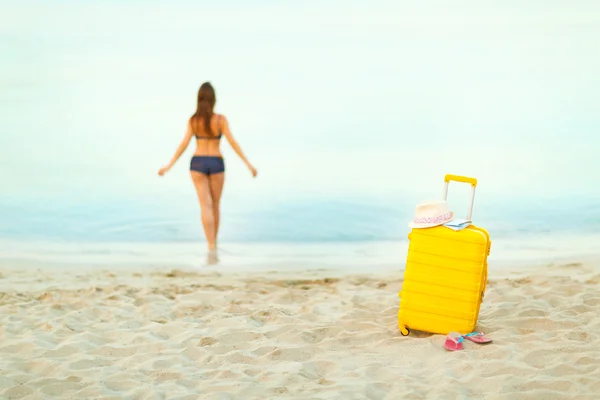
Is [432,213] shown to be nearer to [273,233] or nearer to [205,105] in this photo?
[205,105]

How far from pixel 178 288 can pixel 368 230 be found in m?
5.20

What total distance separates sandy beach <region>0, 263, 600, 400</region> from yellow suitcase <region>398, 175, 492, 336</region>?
128 mm

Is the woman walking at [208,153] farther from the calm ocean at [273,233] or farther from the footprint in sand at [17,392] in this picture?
the footprint in sand at [17,392]

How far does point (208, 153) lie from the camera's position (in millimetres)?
6832

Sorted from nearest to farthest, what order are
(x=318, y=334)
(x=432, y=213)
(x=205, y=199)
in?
(x=432, y=213) → (x=318, y=334) → (x=205, y=199)

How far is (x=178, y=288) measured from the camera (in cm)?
516

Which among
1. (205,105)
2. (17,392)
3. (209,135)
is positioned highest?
(205,105)


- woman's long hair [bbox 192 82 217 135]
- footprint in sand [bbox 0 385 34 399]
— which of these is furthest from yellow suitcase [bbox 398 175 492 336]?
woman's long hair [bbox 192 82 217 135]

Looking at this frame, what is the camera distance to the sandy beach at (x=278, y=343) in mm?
3180

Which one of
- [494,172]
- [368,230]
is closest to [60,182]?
[368,230]

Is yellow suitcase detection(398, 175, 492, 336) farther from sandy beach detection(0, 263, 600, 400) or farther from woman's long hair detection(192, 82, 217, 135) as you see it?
woman's long hair detection(192, 82, 217, 135)

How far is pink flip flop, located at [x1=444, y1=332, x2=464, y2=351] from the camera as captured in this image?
3.68m

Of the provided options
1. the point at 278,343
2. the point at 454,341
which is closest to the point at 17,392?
the point at 278,343

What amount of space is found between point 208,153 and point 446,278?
11.4 feet
